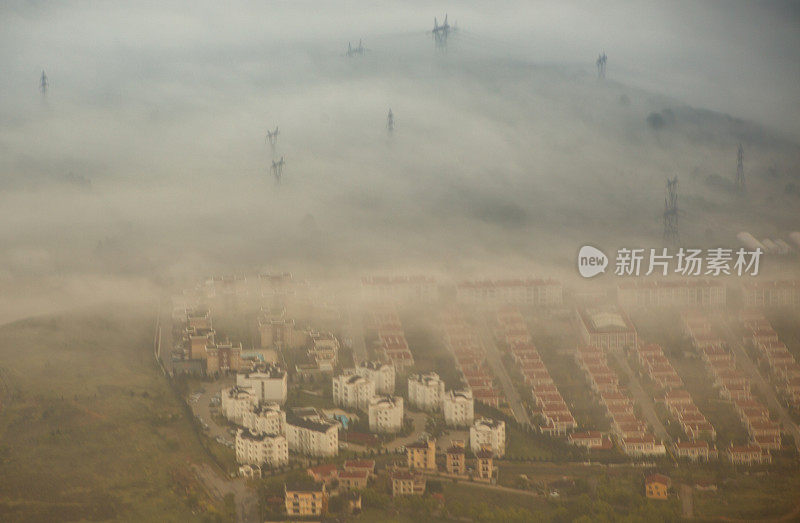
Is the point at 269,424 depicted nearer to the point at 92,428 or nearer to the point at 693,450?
the point at 92,428

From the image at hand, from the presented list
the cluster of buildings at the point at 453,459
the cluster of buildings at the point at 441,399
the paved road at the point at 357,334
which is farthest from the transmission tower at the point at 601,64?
the cluster of buildings at the point at 453,459

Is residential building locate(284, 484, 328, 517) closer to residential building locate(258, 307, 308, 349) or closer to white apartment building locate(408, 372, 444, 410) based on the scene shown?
white apartment building locate(408, 372, 444, 410)

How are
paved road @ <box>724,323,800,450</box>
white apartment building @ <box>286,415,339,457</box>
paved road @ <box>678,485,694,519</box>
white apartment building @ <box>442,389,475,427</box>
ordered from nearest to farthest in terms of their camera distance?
paved road @ <box>678,485,694,519</box> < white apartment building @ <box>286,415,339,457</box> < white apartment building @ <box>442,389,475,427</box> < paved road @ <box>724,323,800,450</box>

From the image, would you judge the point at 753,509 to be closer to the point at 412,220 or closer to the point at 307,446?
the point at 307,446

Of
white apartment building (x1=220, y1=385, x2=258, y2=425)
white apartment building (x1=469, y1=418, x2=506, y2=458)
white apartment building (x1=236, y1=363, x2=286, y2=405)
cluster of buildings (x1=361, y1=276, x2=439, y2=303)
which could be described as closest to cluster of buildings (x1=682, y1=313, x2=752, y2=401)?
white apartment building (x1=469, y1=418, x2=506, y2=458)

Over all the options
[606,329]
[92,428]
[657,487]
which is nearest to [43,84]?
[92,428]

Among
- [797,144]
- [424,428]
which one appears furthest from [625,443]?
[797,144]
